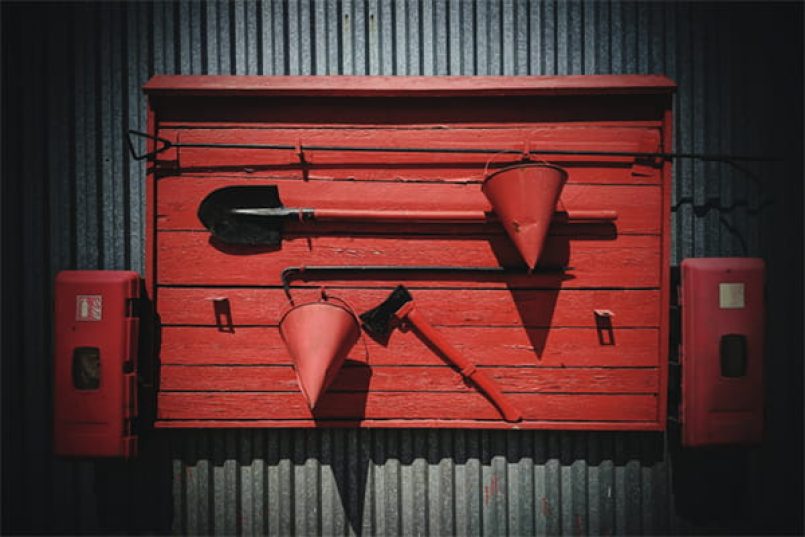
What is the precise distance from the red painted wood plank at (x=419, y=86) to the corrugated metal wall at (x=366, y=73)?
220mm

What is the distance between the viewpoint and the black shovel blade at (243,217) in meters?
2.33

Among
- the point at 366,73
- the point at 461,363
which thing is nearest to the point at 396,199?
the point at 366,73

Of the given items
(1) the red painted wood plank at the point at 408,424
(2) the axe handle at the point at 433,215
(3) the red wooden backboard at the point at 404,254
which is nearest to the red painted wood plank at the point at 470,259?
(3) the red wooden backboard at the point at 404,254

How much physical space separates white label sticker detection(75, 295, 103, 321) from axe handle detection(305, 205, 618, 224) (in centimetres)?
126

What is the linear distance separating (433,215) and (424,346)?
76 centimetres

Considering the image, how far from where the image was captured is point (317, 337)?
210cm

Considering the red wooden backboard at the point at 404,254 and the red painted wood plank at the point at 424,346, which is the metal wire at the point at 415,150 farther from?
the red painted wood plank at the point at 424,346

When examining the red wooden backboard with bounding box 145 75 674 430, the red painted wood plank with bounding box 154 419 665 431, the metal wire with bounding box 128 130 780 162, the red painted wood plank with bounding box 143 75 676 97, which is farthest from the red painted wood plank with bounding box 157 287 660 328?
the red painted wood plank with bounding box 143 75 676 97

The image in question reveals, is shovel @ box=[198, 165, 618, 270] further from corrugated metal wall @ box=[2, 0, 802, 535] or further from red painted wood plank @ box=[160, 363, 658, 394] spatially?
red painted wood plank @ box=[160, 363, 658, 394]

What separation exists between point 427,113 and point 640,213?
1361 mm

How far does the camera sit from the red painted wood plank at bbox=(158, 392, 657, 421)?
2379 millimetres

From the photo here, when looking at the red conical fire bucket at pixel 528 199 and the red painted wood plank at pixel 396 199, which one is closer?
the red conical fire bucket at pixel 528 199

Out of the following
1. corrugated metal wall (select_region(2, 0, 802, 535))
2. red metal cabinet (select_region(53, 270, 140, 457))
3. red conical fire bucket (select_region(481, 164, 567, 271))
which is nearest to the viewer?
red conical fire bucket (select_region(481, 164, 567, 271))

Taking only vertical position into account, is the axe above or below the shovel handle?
below
